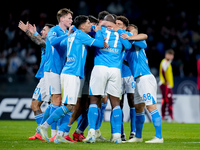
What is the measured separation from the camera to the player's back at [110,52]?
7742 millimetres

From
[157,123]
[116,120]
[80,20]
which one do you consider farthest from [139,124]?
[80,20]

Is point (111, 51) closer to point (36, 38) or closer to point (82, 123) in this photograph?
point (82, 123)

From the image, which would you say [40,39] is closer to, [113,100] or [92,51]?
[92,51]

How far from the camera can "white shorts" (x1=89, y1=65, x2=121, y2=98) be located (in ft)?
25.1

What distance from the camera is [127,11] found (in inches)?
845

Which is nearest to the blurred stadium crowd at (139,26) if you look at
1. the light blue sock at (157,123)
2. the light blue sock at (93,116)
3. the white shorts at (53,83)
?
the white shorts at (53,83)

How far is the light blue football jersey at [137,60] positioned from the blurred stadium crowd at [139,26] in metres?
8.98

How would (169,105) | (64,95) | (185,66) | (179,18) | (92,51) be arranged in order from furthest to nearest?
(179,18) < (185,66) < (169,105) < (92,51) < (64,95)

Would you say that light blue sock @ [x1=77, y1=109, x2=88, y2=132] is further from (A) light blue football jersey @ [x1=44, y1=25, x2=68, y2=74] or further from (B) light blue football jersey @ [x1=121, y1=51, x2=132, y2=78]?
(B) light blue football jersey @ [x1=121, y1=51, x2=132, y2=78]

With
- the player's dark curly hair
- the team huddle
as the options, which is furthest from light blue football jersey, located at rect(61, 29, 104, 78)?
the player's dark curly hair

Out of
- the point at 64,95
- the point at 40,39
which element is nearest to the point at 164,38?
the point at 40,39

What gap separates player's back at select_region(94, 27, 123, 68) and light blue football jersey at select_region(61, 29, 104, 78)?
0.70ft

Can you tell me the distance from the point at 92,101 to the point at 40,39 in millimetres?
2245

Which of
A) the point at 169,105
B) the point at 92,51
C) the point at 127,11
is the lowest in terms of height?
the point at 169,105
